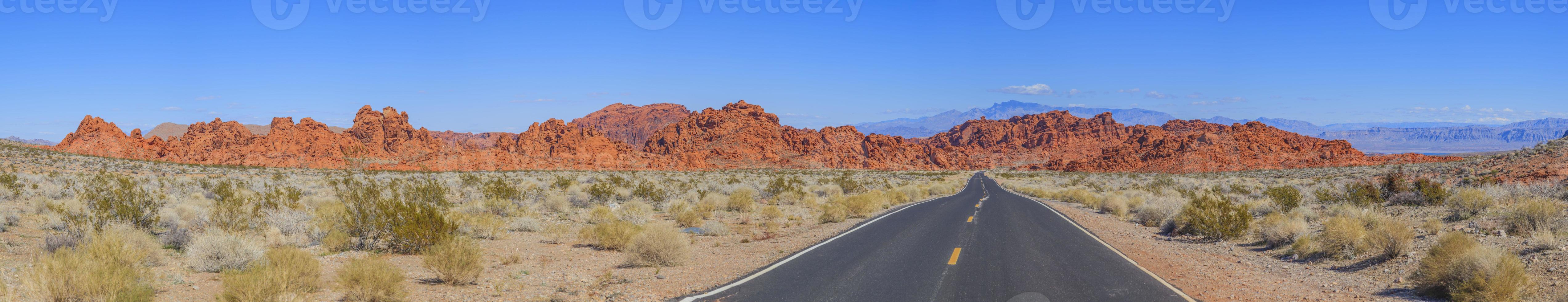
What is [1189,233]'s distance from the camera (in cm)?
1493

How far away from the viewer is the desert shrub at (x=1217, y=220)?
44.4 ft

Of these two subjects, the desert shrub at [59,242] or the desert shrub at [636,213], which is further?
the desert shrub at [636,213]

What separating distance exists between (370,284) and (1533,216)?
16133mm

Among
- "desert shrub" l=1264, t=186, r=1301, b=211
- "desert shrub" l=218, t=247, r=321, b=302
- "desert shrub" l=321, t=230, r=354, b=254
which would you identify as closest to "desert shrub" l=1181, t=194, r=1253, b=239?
"desert shrub" l=1264, t=186, r=1301, b=211

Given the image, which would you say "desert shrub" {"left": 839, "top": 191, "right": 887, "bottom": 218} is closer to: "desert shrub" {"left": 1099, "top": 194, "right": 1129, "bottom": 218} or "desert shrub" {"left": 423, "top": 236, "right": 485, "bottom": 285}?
"desert shrub" {"left": 1099, "top": 194, "right": 1129, "bottom": 218}

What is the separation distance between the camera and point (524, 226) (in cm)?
1498

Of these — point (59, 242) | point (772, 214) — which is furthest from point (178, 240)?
point (772, 214)

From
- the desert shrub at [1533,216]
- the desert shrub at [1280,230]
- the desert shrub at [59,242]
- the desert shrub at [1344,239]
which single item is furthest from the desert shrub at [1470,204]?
the desert shrub at [59,242]

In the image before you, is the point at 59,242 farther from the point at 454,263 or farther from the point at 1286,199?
the point at 1286,199

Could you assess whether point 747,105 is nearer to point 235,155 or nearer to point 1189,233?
point 235,155

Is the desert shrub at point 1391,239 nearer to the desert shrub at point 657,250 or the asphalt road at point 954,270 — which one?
the asphalt road at point 954,270

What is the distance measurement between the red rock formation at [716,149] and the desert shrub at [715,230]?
47712 mm

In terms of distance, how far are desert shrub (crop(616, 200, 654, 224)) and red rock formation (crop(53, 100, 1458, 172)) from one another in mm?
41577

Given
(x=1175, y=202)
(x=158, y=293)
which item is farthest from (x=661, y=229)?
(x=1175, y=202)
